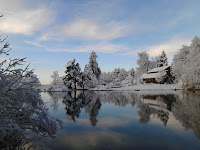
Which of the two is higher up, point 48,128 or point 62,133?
point 48,128

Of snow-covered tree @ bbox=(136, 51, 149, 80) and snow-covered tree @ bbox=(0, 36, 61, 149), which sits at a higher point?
snow-covered tree @ bbox=(136, 51, 149, 80)

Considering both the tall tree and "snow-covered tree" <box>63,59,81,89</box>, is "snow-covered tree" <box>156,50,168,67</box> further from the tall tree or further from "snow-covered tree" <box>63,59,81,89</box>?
"snow-covered tree" <box>63,59,81,89</box>

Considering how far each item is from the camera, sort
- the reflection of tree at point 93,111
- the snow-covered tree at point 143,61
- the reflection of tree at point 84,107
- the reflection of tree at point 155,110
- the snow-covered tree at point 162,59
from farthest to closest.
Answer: the snow-covered tree at point 162,59 → the snow-covered tree at point 143,61 → the reflection of tree at point 84,107 → the reflection of tree at point 93,111 → the reflection of tree at point 155,110

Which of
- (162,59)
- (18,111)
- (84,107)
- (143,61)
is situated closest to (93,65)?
(143,61)

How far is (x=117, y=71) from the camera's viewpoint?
105562 millimetres

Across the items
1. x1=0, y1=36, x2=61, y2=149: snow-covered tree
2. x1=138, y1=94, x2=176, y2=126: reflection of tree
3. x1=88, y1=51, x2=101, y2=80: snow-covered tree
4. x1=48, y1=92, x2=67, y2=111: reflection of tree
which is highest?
x1=88, y1=51, x2=101, y2=80: snow-covered tree

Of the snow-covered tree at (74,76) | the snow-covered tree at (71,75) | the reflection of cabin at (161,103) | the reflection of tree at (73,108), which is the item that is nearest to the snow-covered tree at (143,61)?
the snow-covered tree at (74,76)

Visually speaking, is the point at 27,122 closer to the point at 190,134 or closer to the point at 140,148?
the point at 140,148

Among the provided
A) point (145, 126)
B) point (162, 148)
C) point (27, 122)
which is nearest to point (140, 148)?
point (162, 148)

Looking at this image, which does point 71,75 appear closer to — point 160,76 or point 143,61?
point 160,76

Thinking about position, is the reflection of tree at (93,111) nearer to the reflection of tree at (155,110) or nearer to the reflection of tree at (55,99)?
the reflection of tree at (155,110)

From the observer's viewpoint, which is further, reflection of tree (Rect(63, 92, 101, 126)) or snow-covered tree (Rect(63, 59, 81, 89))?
snow-covered tree (Rect(63, 59, 81, 89))

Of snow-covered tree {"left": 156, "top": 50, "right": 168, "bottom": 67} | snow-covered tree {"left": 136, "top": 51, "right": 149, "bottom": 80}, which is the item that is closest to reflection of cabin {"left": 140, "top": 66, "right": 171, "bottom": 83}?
snow-covered tree {"left": 136, "top": 51, "right": 149, "bottom": 80}

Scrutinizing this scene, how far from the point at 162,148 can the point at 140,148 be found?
696mm
